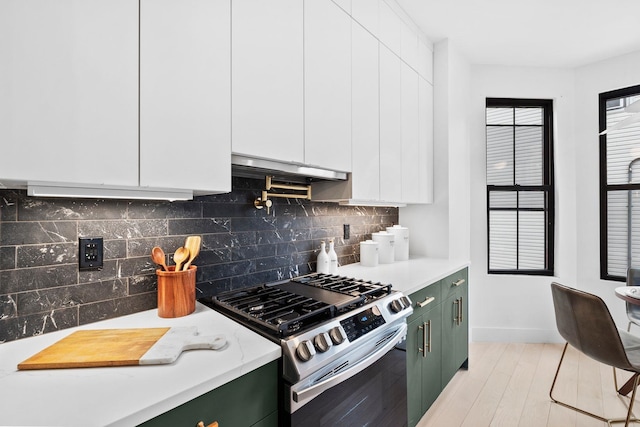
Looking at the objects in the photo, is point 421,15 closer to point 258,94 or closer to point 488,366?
point 258,94

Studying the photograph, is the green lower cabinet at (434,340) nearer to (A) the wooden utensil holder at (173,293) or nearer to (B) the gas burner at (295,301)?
(B) the gas burner at (295,301)

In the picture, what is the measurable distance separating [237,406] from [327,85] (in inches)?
59.9

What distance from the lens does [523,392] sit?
95.3 inches

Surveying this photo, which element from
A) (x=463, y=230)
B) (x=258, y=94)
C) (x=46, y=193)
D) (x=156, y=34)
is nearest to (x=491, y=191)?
(x=463, y=230)

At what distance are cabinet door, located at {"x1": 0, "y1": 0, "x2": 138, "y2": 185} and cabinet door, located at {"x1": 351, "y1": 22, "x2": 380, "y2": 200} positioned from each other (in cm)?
124

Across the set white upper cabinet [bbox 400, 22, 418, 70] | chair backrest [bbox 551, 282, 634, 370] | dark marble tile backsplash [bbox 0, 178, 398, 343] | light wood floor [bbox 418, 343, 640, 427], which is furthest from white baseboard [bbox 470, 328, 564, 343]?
white upper cabinet [bbox 400, 22, 418, 70]

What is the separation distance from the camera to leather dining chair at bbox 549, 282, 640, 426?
181 cm

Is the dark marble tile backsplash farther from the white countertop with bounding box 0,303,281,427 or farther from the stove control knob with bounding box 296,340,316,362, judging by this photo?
the stove control knob with bounding box 296,340,316,362

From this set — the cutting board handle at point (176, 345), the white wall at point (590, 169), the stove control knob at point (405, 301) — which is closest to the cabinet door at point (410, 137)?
the stove control knob at point (405, 301)

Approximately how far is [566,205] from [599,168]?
45cm

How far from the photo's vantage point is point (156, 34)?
1.09 metres

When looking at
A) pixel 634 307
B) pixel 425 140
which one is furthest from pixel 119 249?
pixel 634 307

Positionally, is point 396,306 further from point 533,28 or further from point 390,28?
point 533,28

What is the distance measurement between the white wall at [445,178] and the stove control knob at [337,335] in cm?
192
